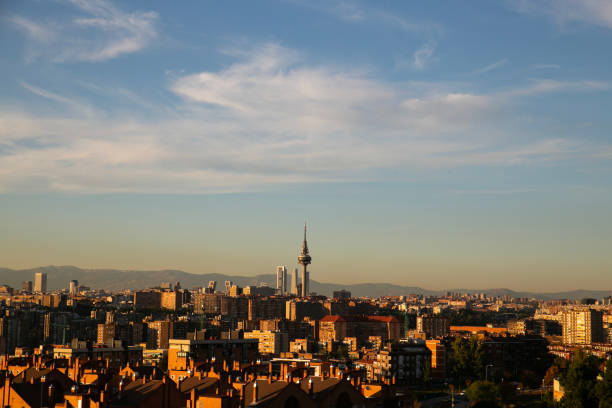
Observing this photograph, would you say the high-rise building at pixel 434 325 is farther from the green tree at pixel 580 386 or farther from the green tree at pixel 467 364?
the green tree at pixel 580 386

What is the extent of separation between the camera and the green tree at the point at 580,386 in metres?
49.6

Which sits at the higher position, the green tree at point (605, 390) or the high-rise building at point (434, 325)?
the green tree at point (605, 390)

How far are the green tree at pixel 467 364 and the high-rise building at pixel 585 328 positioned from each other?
75.6 meters

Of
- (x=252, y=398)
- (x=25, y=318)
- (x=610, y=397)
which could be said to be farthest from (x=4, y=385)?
(x=25, y=318)

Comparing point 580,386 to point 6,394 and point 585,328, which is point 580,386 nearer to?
point 6,394

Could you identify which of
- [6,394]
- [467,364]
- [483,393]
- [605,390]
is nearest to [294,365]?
[483,393]

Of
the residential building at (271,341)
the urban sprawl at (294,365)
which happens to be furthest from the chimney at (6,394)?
the residential building at (271,341)

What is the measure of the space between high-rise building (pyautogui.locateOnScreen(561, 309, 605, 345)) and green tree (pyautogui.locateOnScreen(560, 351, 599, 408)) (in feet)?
362

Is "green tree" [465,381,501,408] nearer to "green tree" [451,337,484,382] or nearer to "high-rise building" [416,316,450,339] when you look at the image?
"green tree" [451,337,484,382]

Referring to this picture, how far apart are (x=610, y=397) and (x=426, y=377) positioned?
102ft

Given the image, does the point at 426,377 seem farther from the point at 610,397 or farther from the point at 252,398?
the point at 252,398

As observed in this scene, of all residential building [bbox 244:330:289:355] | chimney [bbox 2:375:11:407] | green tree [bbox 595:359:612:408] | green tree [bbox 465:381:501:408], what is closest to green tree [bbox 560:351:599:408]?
green tree [bbox 595:359:612:408]

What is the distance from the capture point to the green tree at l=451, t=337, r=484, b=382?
85312mm

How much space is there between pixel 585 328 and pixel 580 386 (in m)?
116
